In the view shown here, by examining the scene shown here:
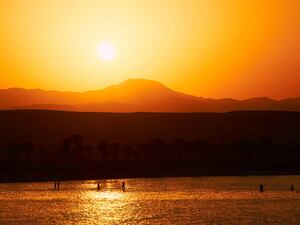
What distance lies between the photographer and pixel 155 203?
104438mm

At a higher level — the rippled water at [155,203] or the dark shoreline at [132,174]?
the dark shoreline at [132,174]

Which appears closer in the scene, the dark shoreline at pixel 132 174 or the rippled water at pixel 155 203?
the rippled water at pixel 155 203

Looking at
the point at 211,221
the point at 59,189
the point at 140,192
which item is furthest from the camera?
the point at 59,189

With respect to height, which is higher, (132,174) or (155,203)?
(132,174)

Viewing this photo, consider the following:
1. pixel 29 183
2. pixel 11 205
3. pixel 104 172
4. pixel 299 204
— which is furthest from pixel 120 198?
pixel 104 172

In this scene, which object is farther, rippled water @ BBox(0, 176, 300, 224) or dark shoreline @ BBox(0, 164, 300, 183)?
dark shoreline @ BBox(0, 164, 300, 183)

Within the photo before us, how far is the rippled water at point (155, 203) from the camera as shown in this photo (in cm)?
8456

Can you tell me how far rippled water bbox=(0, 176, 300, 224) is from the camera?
84562 mm

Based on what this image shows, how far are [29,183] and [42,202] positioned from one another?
155ft

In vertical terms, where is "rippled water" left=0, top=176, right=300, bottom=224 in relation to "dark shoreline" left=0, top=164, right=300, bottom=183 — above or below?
below

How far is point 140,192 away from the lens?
12488 cm

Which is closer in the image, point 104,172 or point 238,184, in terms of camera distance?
point 238,184

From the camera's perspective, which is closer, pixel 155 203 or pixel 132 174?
pixel 155 203

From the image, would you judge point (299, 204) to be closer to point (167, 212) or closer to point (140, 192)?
point (167, 212)
